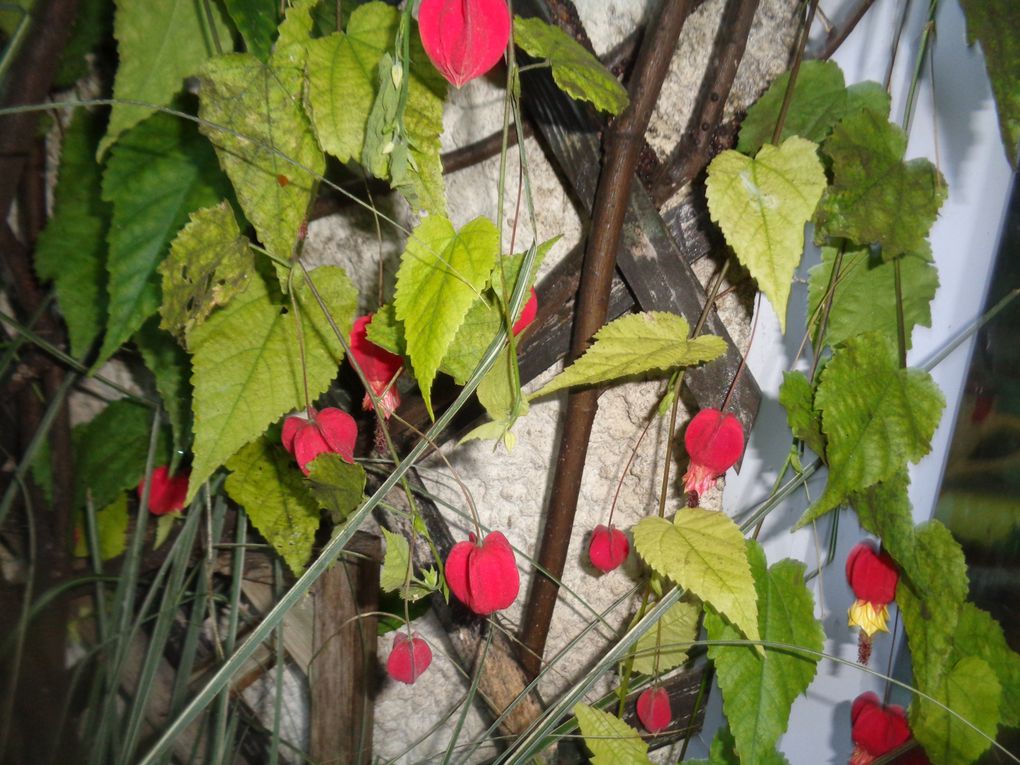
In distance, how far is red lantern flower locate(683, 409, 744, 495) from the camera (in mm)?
586

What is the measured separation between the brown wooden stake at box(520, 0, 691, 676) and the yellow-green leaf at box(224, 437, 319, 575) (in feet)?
0.72

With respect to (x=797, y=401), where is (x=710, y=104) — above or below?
above

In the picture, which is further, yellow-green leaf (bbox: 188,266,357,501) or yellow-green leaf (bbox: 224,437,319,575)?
yellow-green leaf (bbox: 224,437,319,575)

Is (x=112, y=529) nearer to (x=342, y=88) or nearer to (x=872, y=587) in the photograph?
(x=342, y=88)

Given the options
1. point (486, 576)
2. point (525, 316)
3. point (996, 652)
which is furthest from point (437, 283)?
point (996, 652)

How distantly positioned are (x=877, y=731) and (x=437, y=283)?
557mm

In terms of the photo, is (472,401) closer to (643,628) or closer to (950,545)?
(643,628)

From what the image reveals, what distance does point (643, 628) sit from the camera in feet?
1.82

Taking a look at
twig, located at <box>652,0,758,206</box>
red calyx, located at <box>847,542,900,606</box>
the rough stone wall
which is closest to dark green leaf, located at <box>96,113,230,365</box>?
the rough stone wall

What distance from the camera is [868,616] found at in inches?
24.5

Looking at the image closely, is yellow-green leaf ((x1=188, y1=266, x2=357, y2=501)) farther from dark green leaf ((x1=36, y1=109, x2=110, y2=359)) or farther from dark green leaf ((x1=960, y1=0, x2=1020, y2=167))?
dark green leaf ((x1=960, y1=0, x2=1020, y2=167))

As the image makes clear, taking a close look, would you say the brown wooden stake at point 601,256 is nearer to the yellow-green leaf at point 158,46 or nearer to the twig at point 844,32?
the twig at point 844,32

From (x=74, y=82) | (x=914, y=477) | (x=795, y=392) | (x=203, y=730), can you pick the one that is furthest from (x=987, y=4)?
(x=203, y=730)

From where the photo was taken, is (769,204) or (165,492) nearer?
(769,204)
